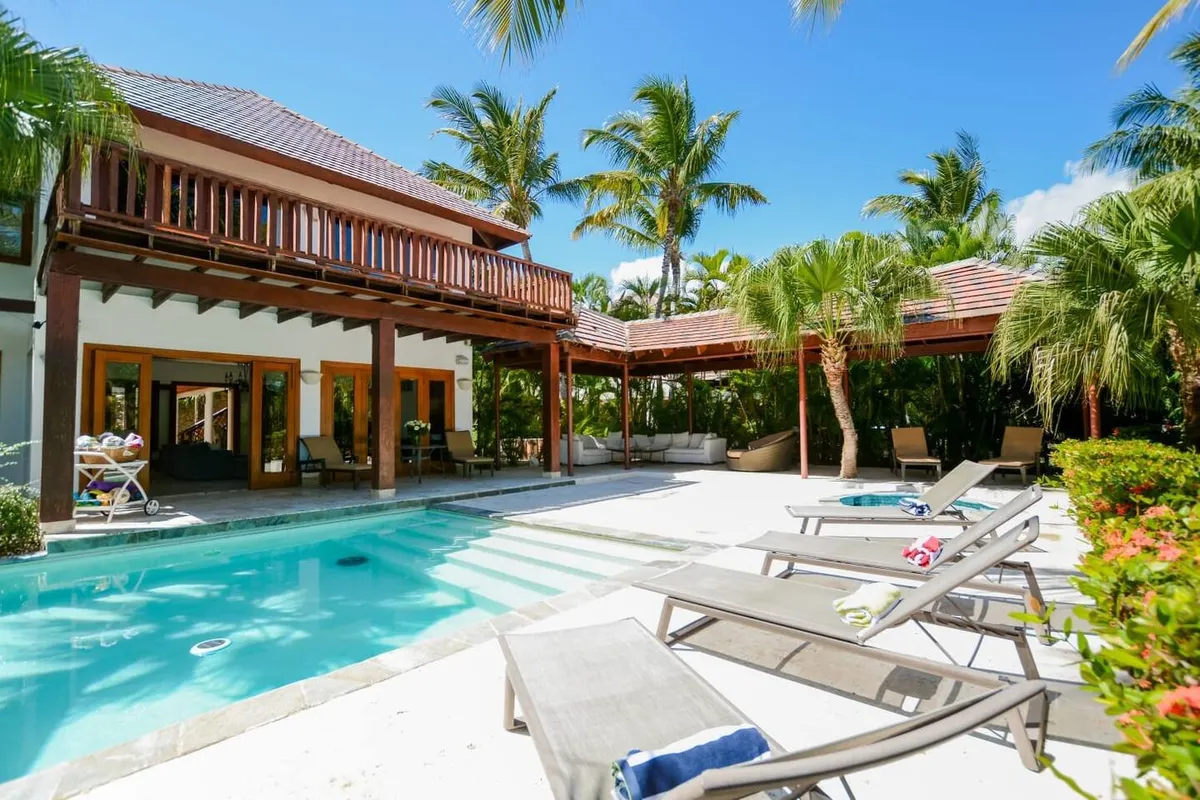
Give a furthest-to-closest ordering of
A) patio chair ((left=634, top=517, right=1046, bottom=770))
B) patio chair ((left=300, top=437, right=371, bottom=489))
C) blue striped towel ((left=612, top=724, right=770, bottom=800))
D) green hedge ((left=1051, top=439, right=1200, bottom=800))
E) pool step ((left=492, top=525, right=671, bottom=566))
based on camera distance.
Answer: patio chair ((left=300, top=437, right=371, bottom=489))
pool step ((left=492, top=525, right=671, bottom=566))
patio chair ((left=634, top=517, right=1046, bottom=770))
blue striped towel ((left=612, top=724, right=770, bottom=800))
green hedge ((left=1051, top=439, right=1200, bottom=800))

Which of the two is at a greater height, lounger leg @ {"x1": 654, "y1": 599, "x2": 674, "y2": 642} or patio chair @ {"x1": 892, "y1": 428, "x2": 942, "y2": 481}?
patio chair @ {"x1": 892, "y1": 428, "x2": 942, "y2": 481}

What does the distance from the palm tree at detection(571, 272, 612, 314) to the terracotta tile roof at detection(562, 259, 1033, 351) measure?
253 inches

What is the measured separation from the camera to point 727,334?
1323 cm

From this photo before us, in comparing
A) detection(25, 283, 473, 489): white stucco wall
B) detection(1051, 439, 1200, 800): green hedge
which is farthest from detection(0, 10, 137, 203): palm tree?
detection(1051, 439, 1200, 800): green hedge

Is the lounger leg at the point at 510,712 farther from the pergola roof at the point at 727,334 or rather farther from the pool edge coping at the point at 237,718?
the pergola roof at the point at 727,334

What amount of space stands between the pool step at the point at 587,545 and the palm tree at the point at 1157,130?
632 inches

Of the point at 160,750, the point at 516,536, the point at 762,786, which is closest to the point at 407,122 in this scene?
the point at 516,536

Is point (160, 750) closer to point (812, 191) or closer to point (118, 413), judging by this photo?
point (118, 413)

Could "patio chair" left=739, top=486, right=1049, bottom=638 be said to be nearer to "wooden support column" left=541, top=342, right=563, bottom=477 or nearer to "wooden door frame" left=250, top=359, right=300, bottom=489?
"wooden support column" left=541, top=342, right=563, bottom=477

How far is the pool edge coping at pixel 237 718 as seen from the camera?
83.6 inches

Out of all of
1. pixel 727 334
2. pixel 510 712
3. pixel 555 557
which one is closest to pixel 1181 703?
pixel 510 712

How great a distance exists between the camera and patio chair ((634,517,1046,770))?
2.29 m

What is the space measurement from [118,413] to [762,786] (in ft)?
37.4

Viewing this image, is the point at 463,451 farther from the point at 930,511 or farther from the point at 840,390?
the point at 930,511
